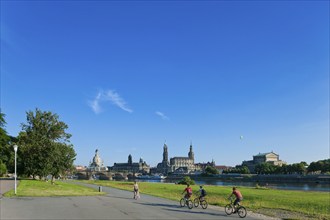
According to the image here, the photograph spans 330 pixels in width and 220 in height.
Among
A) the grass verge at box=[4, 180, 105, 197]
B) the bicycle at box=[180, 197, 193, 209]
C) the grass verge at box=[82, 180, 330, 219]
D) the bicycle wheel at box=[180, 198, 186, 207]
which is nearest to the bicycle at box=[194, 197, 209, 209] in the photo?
the bicycle at box=[180, 197, 193, 209]

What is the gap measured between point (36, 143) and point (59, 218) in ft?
186

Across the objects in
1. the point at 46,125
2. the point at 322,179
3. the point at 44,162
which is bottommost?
the point at 322,179

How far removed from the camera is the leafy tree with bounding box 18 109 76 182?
244ft

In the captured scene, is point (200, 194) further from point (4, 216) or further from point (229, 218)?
point (4, 216)

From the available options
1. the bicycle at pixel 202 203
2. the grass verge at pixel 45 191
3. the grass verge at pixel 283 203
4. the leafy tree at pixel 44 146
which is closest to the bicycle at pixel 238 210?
the grass verge at pixel 283 203

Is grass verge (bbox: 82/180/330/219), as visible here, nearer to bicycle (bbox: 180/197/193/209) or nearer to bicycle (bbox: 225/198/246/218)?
bicycle (bbox: 225/198/246/218)

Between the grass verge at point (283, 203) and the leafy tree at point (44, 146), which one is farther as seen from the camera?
the leafy tree at point (44, 146)

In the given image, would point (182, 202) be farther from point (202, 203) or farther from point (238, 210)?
point (238, 210)

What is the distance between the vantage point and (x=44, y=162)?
74.6 metres

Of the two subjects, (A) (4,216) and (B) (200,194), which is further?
(B) (200,194)

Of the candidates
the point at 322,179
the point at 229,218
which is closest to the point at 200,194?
the point at 229,218

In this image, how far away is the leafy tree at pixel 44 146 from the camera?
74.5 meters

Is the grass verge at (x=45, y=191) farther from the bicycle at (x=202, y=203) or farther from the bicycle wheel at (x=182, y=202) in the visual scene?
the bicycle at (x=202, y=203)

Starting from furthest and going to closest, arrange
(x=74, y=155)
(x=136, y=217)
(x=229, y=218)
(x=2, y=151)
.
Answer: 1. (x=2, y=151)
2. (x=74, y=155)
3. (x=229, y=218)
4. (x=136, y=217)
